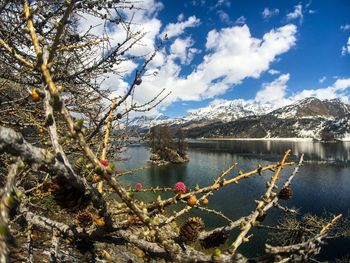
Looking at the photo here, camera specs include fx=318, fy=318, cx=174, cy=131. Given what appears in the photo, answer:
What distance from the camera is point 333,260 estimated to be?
2678 centimetres

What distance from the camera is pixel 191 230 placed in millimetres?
1767

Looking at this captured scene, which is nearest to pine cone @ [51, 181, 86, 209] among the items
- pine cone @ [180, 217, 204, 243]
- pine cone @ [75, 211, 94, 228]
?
pine cone @ [180, 217, 204, 243]

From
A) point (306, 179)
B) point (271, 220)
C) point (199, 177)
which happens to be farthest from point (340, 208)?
point (199, 177)

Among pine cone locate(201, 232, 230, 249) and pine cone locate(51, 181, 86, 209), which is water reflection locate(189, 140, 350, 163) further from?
pine cone locate(51, 181, 86, 209)

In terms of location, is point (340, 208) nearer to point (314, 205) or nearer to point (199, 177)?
point (314, 205)

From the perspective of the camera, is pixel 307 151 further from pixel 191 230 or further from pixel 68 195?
pixel 68 195

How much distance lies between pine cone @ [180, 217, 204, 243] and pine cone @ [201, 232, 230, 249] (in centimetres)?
7

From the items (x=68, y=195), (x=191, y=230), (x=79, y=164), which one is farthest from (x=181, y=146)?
(x=68, y=195)

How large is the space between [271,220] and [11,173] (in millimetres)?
36121

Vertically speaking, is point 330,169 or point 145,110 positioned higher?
point 145,110

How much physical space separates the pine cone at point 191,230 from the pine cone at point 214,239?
0.22ft

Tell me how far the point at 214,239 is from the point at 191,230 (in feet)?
0.45

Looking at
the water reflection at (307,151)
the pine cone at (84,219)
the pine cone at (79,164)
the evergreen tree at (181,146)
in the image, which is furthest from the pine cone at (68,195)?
the evergreen tree at (181,146)

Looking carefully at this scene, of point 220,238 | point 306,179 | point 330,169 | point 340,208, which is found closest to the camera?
point 220,238
